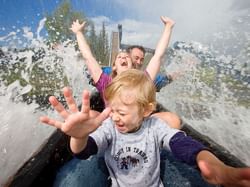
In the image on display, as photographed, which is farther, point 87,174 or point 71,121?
point 87,174


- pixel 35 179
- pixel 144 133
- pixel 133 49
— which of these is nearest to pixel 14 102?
pixel 133 49

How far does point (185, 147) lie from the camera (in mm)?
1230

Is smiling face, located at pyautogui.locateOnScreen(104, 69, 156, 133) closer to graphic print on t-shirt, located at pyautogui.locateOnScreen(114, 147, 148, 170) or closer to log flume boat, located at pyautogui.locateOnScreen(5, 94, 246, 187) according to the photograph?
graphic print on t-shirt, located at pyautogui.locateOnScreen(114, 147, 148, 170)

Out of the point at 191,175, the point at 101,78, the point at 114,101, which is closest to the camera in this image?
the point at 114,101

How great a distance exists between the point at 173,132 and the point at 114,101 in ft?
1.01

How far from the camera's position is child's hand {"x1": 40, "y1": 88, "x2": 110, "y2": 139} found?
3.41 feet

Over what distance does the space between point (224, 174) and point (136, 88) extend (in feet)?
1.75

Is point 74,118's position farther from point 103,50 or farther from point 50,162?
point 103,50

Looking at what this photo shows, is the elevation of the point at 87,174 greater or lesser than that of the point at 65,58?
greater

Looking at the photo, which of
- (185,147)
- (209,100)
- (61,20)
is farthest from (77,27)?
(61,20)

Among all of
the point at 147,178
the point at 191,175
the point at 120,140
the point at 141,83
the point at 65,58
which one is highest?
the point at 141,83

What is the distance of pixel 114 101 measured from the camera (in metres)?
1.28

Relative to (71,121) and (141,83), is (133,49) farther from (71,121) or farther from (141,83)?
(71,121)

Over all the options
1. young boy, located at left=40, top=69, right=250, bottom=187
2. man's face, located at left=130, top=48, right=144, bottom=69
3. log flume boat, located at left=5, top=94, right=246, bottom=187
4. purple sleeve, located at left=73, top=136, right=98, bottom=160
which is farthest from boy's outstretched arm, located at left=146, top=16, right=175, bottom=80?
purple sleeve, located at left=73, top=136, right=98, bottom=160
